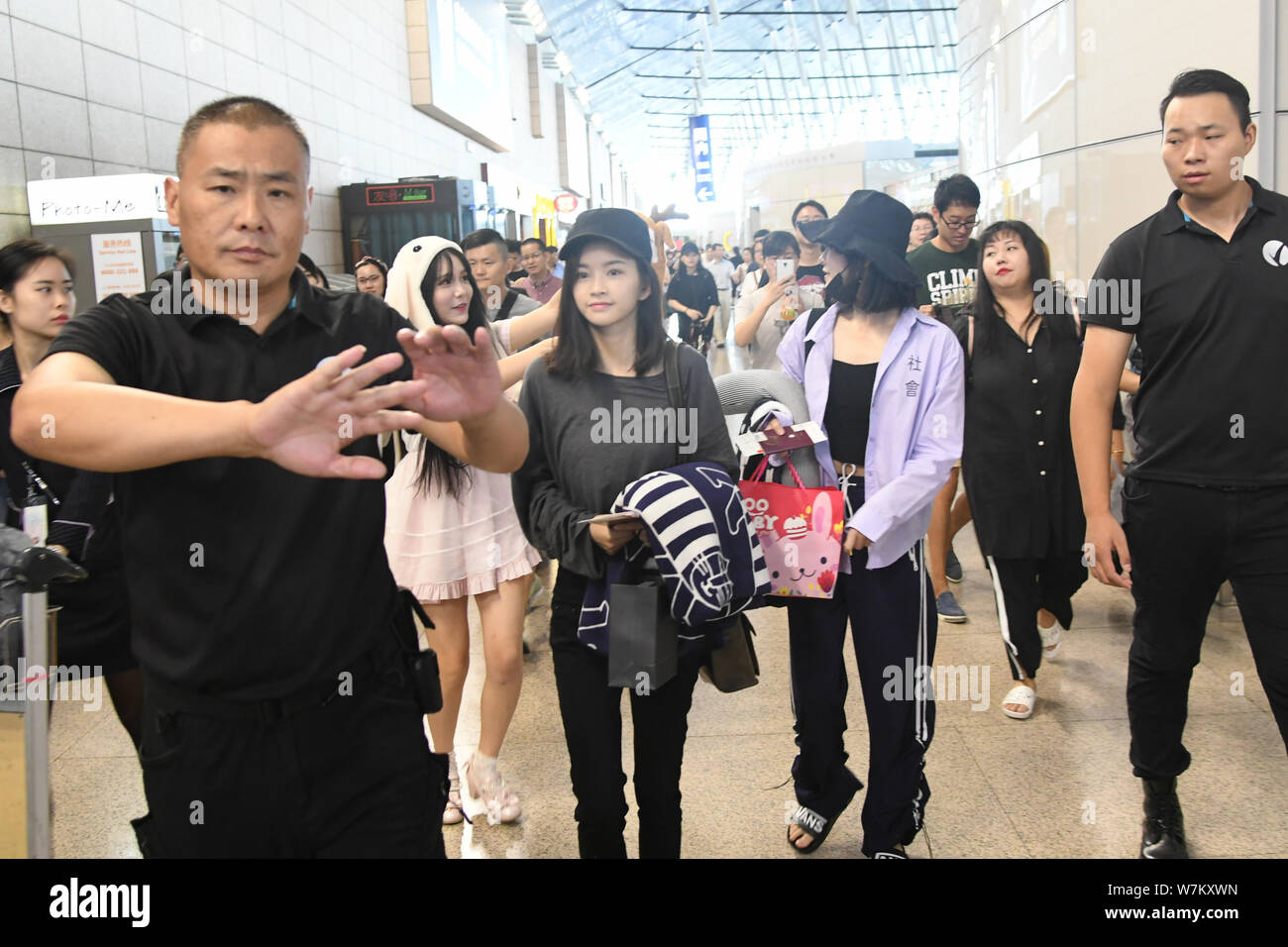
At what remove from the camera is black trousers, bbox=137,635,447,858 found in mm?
1566

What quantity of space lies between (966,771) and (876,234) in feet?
6.12

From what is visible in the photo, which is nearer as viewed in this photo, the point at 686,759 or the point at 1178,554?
the point at 1178,554

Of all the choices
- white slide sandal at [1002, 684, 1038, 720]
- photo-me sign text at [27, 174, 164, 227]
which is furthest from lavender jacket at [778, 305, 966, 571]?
photo-me sign text at [27, 174, 164, 227]

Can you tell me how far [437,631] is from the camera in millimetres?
3393

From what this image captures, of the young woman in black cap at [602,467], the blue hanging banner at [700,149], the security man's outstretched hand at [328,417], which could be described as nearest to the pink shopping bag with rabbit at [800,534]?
the young woman in black cap at [602,467]

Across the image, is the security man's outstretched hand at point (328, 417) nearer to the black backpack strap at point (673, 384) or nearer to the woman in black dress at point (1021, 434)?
the black backpack strap at point (673, 384)

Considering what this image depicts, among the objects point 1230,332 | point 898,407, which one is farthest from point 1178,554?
point 898,407

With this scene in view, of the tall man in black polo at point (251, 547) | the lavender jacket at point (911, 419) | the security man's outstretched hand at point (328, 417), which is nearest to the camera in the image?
the security man's outstretched hand at point (328, 417)

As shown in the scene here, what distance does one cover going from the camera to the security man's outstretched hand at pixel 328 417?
123 cm

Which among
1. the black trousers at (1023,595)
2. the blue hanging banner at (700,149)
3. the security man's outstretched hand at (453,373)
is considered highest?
the blue hanging banner at (700,149)
